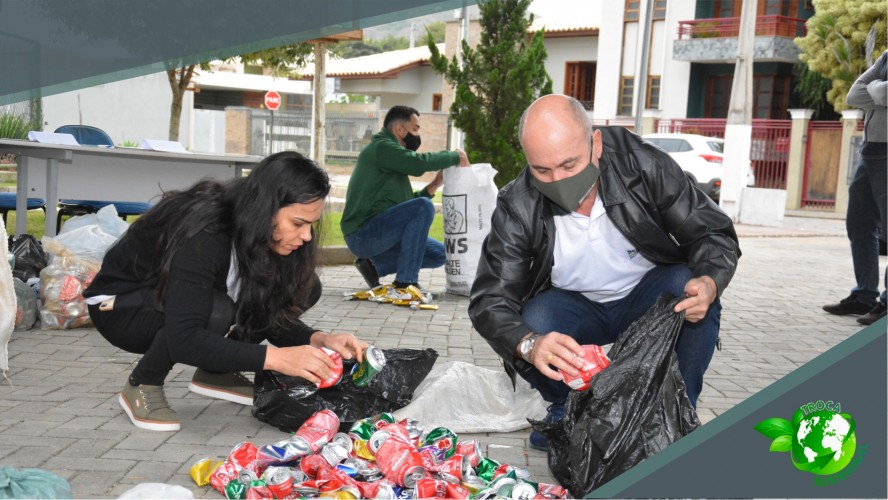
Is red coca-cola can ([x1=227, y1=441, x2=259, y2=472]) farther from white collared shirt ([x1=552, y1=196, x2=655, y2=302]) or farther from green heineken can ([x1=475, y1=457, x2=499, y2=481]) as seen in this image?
white collared shirt ([x1=552, y1=196, x2=655, y2=302])

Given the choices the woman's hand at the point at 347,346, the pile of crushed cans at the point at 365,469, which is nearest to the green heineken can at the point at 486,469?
the pile of crushed cans at the point at 365,469

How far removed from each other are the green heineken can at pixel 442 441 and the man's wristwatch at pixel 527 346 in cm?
37

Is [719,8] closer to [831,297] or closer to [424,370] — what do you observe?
[831,297]

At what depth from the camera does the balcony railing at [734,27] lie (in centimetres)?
2709

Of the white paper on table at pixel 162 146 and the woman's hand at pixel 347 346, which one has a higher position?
the white paper on table at pixel 162 146

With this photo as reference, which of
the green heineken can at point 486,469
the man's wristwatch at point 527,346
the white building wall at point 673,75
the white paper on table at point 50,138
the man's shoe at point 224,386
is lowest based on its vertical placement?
the man's shoe at point 224,386

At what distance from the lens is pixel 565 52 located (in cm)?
3422

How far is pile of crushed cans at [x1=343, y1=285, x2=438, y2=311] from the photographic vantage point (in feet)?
21.8

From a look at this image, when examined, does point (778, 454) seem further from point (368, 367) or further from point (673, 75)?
point (673, 75)

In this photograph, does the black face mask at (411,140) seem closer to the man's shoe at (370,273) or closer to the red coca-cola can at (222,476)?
the man's shoe at (370,273)

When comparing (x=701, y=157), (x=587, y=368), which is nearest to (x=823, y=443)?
(x=587, y=368)

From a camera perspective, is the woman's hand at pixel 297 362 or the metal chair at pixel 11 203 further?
the metal chair at pixel 11 203

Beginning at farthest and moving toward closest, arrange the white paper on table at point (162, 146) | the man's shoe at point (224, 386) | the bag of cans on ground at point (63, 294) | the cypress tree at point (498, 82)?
the cypress tree at point (498, 82) < the white paper on table at point (162, 146) < the bag of cans on ground at point (63, 294) < the man's shoe at point (224, 386)

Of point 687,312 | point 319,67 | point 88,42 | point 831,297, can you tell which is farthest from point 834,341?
point 319,67
